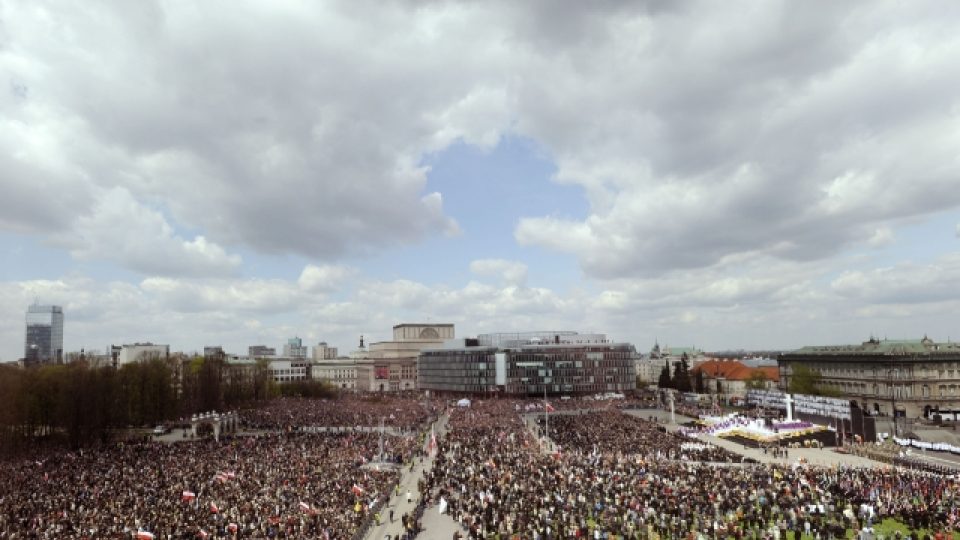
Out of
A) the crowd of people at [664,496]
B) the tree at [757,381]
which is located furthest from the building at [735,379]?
the crowd of people at [664,496]

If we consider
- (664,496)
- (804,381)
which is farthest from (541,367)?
(664,496)

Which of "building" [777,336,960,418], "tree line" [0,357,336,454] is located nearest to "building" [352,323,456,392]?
"tree line" [0,357,336,454]

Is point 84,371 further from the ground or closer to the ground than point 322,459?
further from the ground

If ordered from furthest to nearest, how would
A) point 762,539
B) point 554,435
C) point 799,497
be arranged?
point 554,435 < point 799,497 < point 762,539

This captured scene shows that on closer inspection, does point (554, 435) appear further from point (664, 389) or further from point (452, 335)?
point (452, 335)

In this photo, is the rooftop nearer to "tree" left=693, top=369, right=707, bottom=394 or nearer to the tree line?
"tree" left=693, top=369, right=707, bottom=394

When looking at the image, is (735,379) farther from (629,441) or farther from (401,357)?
(629,441)

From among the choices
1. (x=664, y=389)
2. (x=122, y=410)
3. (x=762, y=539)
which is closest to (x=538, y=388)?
(x=664, y=389)
